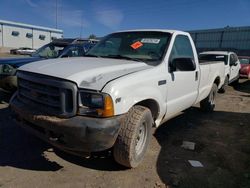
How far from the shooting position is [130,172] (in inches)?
133

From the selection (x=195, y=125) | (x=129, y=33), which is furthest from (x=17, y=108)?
(x=195, y=125)

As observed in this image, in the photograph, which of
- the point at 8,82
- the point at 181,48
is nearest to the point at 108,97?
the point at 181,48

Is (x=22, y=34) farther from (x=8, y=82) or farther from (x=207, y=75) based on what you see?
(x=207, y=75)

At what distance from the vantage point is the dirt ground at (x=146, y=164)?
3.13 meters

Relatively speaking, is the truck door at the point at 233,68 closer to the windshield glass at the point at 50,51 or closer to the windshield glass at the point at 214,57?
the windshield glass at the point at 214,57

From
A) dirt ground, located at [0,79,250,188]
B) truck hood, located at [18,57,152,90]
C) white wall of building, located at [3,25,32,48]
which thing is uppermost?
white wall of building, located at [3,25,32,48]

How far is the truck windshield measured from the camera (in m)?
3.99

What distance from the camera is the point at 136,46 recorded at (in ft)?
13.8

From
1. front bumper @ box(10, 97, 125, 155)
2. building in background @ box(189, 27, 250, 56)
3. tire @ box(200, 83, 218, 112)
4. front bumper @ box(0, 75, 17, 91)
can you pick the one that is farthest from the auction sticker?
building in background @ box(189, 27, 250, 56)

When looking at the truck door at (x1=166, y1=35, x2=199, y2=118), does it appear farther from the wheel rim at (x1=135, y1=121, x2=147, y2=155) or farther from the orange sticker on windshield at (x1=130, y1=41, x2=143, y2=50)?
the wheel rim at (x1=135, y1=121, x2=147, y2=155)

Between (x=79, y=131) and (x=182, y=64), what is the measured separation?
2.03 metres

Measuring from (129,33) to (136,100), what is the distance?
1958 mm

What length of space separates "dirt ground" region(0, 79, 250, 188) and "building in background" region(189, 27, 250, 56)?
28439 mm

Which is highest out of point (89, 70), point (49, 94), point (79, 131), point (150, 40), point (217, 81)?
point (150, 40)
